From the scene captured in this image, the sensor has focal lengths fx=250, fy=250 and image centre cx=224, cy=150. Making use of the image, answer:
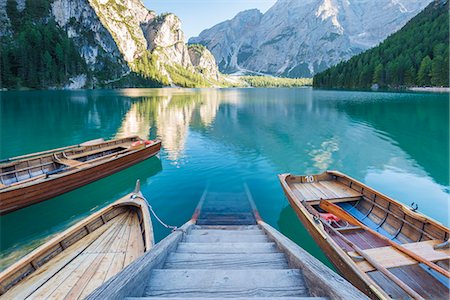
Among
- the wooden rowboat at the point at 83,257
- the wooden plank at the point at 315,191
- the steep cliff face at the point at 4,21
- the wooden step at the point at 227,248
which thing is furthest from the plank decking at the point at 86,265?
the steep cliff face at the point at 4,21

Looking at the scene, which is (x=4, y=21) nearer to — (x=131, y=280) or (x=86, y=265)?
(x=86, y=265)

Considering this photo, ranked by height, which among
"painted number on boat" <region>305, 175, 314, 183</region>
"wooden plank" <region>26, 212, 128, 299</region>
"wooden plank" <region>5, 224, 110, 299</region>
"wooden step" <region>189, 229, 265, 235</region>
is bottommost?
"wooden step" <region>189, 229, 265, 235</region>

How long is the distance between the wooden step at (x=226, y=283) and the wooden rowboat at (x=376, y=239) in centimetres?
305

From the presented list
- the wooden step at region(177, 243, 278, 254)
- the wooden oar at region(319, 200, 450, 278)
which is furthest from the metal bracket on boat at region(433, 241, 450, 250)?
the wooden step at region(177, 243, 278, 254)

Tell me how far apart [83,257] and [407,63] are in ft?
482

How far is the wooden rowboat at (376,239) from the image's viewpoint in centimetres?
635

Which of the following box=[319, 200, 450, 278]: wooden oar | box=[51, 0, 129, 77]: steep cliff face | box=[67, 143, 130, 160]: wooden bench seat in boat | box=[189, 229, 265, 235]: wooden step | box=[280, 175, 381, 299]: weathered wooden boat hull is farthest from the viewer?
box=[51, 0, 129, 77]: steep cliff face

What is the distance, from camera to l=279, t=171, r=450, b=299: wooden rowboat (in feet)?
20.8

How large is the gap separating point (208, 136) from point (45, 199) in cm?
2059

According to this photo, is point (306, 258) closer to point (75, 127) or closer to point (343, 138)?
point (343, 138)

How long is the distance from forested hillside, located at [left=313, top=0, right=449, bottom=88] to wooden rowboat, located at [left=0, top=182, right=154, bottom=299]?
5134 inches

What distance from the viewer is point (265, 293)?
339cm

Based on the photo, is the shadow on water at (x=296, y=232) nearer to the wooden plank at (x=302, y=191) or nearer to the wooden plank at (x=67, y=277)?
the wooden plank at (x=302, y=191)

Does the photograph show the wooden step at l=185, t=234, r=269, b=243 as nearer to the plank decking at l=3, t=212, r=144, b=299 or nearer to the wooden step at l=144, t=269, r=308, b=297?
the plank decking at l=3, t=212, r=144, b=299
